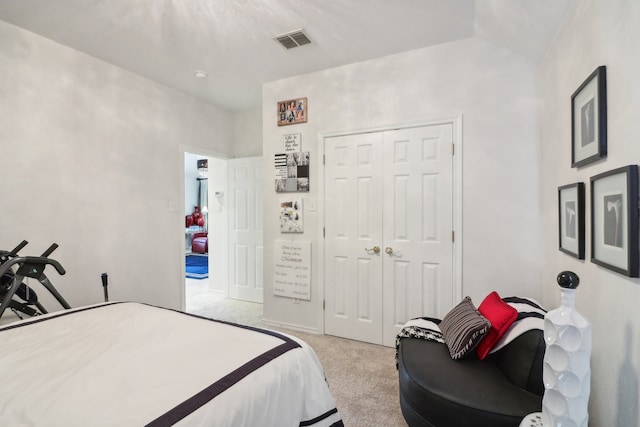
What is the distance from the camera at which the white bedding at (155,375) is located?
3.30ft

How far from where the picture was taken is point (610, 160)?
1311 millimetres

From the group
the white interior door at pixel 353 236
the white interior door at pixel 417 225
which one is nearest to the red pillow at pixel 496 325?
the white interior door at pixel 417 225

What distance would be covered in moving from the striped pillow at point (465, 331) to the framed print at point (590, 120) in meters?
0.95

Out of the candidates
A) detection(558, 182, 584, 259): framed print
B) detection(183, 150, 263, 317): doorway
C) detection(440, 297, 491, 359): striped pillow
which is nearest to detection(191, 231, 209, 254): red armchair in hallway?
detection(183, 150, 263, 317): doorway

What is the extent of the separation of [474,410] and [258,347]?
97cm


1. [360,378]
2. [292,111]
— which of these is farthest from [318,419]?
[292,111]

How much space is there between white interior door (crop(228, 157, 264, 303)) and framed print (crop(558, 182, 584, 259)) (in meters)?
3.42

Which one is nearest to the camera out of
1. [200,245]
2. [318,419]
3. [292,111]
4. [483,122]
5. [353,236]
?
[318,419]

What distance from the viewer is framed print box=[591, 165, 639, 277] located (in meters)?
1.10

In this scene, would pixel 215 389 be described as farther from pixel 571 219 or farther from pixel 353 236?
pixel 353 236

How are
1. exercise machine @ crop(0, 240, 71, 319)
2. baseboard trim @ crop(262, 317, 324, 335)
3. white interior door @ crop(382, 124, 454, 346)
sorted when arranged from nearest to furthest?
exercise machine @ crop(0, 240, 71, 319) < white interior door @ crop(382, 124, 454, 346) < baseboard trim @ crop(262, 317, 324, 335)

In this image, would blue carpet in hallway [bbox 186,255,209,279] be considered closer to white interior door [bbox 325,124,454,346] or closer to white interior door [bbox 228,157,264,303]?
white interior door [bbox 228,157,264,303]

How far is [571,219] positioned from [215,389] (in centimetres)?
190

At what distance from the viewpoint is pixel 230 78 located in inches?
137
